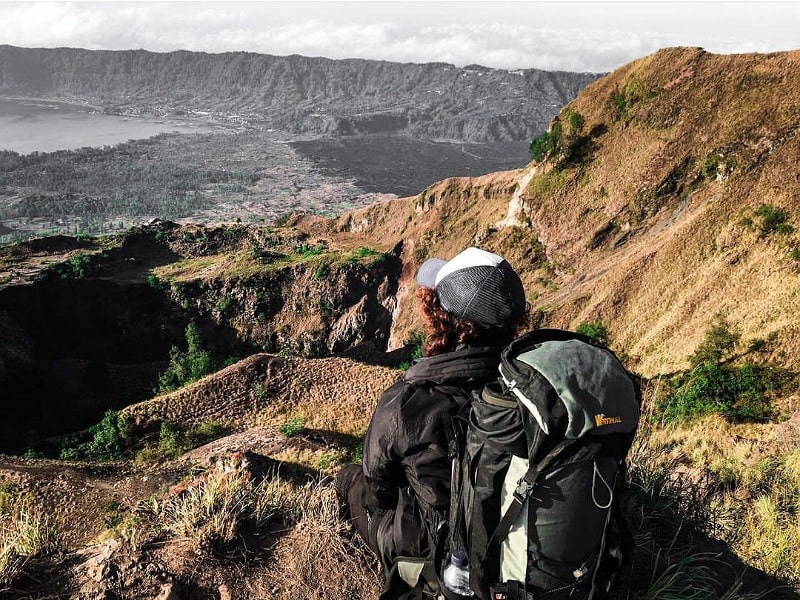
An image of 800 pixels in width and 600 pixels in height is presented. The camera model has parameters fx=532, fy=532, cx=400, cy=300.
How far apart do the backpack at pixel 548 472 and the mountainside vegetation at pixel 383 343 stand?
1315 millimetres

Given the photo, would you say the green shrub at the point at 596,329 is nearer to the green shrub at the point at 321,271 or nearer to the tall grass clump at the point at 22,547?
the tall grass clump at the point at 22,547

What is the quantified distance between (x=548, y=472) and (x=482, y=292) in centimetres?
100

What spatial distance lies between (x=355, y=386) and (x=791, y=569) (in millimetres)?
15589

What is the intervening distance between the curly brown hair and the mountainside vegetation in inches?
70.8

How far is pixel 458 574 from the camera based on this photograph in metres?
2.70

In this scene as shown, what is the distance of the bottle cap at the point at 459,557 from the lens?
269cm

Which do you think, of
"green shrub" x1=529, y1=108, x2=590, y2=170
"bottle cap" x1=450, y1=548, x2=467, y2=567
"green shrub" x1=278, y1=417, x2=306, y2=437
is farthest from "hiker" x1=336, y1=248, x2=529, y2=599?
"green shrub" x1=529, y1=108, x2=590, y2=170

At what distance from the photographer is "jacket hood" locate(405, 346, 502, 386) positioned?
282 centimetres

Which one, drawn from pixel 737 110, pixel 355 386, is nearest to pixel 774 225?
pixel 737 110

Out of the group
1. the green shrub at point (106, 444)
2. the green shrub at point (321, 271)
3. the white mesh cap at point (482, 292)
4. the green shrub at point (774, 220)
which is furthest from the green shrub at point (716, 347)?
the green shrub at point (321, 271)

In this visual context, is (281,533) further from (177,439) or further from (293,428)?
(177,439)

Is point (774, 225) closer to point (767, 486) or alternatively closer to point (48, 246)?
point (767, 486)

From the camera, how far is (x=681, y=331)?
53.1 ft

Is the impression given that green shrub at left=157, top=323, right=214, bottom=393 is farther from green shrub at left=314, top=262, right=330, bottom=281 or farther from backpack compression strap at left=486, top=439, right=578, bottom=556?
backpack compression strap at left=486, top=439, right=578, bottom=556
